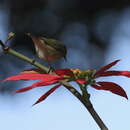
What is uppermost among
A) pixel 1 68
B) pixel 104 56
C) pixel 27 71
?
pixel 27 71

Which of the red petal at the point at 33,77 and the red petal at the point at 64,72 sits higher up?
the red petal at the point at 33,77

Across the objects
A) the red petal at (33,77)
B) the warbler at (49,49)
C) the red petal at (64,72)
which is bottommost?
the red petal at (64,72)

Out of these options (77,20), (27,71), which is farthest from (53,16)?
(27,71)

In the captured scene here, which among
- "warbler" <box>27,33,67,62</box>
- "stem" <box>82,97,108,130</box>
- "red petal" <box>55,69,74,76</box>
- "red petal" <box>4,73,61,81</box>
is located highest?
"warbler" <box>27,33,67,62</box>

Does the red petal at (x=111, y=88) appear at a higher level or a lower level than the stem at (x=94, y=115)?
higher

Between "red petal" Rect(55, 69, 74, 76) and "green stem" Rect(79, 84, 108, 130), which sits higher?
"red petal" Rect(55, 69, 74, 76)

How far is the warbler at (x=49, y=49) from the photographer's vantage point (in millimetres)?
493

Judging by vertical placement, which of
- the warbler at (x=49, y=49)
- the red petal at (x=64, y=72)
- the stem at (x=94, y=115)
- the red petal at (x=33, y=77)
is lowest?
the stem at (x=94, y=115)

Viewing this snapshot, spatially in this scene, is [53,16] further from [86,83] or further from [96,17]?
[86,83]

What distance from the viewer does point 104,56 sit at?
8.63 feet

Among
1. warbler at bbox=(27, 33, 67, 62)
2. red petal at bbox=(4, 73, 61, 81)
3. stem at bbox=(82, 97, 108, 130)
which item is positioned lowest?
stem at bbox=(82, 97, 108, 130)

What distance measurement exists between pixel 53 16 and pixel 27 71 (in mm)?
2104

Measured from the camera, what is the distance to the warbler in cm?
49

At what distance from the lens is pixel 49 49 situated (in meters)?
0.50
